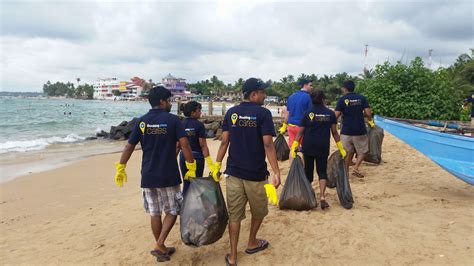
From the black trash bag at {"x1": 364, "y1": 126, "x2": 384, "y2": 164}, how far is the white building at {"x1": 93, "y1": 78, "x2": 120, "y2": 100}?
141 metres

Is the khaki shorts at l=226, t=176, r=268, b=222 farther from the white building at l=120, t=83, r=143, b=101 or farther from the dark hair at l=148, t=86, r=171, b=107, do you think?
the white building at l=120, t=83, r=143, b=101

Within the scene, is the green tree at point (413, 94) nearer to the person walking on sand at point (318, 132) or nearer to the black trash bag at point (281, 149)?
the black trash bag at point (281, 149)

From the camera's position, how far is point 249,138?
3.47 meters

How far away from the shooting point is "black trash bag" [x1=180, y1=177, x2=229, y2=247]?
339 centimetres

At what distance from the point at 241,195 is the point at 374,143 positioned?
5.00 metres

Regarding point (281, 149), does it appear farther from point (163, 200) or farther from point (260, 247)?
point (163, 200)

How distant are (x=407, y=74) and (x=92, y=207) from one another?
11.9 metres

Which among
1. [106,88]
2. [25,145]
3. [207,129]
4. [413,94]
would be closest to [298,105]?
[413,94]

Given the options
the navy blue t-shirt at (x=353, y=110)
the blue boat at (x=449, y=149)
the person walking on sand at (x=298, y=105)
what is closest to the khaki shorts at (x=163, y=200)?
the person walking on sand at (x=298, y=105)

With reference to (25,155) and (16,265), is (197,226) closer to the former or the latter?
(16,265)

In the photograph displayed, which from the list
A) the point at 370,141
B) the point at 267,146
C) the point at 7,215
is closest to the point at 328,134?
the point at 267,146

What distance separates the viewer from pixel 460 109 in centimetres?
1423

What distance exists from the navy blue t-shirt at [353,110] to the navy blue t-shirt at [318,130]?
1.37 meters

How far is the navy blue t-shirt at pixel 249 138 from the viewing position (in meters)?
3.45
